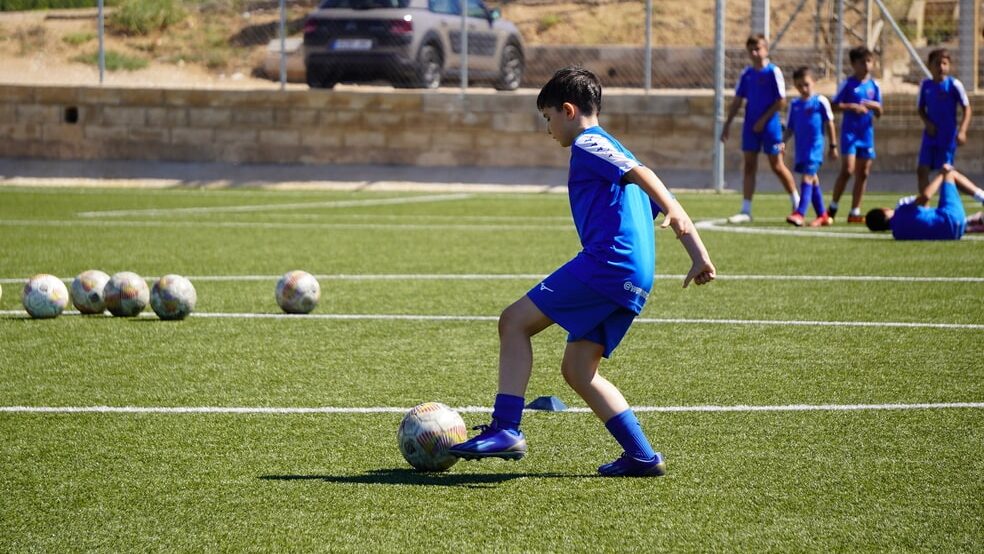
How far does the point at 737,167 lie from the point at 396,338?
16743mm

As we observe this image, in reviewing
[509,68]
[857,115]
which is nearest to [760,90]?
[857,115]

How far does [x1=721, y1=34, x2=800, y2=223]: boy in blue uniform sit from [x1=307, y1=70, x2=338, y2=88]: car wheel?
9.54m

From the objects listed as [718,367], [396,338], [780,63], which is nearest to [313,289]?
[396,338]

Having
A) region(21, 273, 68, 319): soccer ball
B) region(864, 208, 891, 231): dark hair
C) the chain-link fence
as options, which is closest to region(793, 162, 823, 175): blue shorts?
region(864, 208, 891, 231): dark hair

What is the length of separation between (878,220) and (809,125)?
7.36ft

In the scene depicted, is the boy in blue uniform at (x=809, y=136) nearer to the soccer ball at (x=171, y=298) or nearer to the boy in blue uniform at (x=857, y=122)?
the boy in blue uniform at (x=857, y=122)

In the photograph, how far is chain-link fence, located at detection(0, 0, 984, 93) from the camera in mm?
24875

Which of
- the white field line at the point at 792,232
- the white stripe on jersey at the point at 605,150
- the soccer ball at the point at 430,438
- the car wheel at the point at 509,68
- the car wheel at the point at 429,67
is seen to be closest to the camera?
the white stripe on jersey at the point at 605,150

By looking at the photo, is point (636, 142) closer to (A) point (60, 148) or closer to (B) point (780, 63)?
(B) point (780, 63)

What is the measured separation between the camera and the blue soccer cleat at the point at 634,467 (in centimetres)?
531

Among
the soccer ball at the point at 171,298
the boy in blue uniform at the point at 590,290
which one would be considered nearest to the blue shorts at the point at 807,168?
the soccer ball at the point at 171,298

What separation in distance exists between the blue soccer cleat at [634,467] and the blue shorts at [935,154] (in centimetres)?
1250

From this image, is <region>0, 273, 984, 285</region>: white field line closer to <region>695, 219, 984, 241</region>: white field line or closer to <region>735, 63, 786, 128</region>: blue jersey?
<region>695, 219, 984, 241</region>: white field line

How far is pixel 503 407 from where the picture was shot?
5.38 metres
